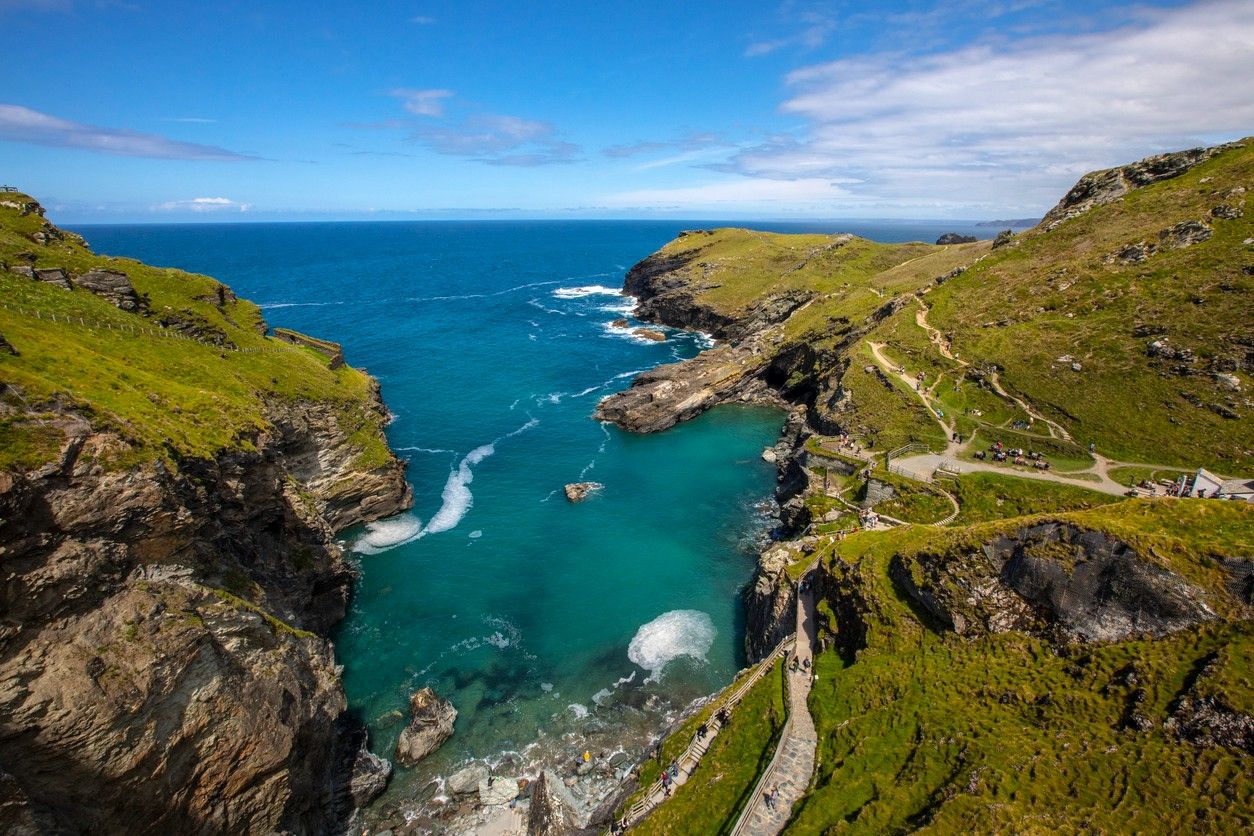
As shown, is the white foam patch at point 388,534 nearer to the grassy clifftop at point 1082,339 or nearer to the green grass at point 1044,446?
the grassy clifftop at point 1082,339

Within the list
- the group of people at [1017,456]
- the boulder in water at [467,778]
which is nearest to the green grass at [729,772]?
the boulder in water at [467,778]

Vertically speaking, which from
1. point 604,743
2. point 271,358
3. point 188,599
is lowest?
point 604,743

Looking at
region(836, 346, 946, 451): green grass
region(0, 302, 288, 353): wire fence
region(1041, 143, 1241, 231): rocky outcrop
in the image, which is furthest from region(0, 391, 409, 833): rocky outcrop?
region(1041, 143, 1241, 231): rocky outcrop

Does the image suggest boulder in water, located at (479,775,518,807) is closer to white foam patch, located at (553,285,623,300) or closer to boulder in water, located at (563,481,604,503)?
boulder in water, located at (563,481,604,503)

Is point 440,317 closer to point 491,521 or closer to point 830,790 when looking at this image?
point 491,521

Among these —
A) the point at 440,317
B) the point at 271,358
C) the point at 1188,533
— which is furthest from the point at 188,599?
the point at 440,317

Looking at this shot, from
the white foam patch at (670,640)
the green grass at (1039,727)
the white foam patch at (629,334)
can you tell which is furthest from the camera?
the white foam patch at (629,334)
